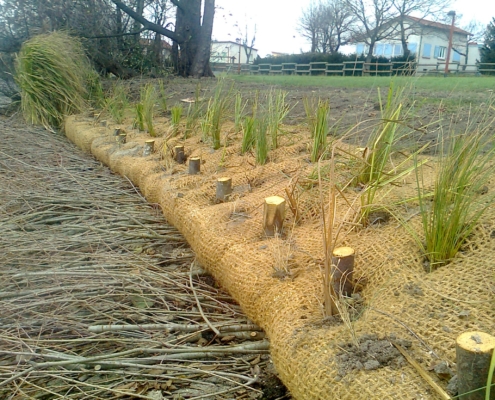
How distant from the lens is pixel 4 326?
178cm

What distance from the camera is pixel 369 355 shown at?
122cm

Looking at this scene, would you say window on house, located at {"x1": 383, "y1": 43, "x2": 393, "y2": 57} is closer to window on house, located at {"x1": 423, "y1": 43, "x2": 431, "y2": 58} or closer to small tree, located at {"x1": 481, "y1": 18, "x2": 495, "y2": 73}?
window on house, located at {"x1": 423, "y1": 43, "x2": 431, "y2": 58}

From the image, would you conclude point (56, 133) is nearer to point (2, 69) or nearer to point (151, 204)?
point (2, 69)

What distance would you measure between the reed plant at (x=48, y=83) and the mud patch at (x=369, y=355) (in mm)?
6044

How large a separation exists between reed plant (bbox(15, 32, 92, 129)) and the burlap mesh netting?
14.9 ft

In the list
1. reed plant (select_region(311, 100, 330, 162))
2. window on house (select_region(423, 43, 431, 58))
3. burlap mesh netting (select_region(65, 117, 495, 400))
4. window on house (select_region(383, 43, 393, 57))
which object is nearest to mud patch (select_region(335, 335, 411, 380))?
burlap mesh netting (select_region(65, 117, 495, 400))

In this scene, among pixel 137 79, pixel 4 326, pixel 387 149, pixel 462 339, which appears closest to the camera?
pixel 462 339

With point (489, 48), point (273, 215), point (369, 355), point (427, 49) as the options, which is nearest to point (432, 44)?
point (427, 49)

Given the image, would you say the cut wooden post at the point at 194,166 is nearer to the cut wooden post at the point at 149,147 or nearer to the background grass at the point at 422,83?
the cut wooden post at the point at 149,147

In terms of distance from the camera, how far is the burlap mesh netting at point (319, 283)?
3.96ft

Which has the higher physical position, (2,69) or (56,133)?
(2,69)

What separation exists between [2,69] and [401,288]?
351 inches

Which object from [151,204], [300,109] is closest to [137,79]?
[300,109]

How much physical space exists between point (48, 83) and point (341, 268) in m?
6.10
